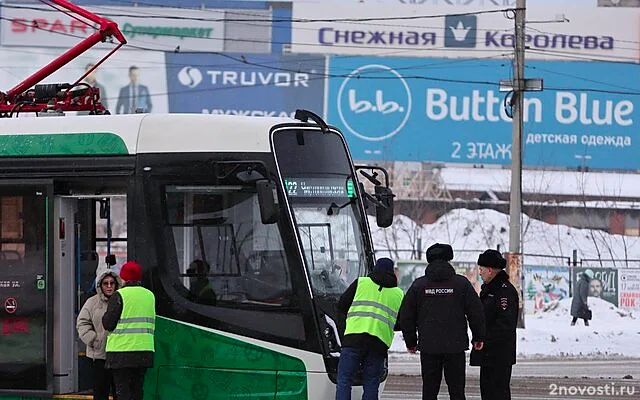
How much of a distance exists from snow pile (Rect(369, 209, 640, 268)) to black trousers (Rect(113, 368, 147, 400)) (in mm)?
42412

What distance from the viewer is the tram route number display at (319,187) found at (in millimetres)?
10672

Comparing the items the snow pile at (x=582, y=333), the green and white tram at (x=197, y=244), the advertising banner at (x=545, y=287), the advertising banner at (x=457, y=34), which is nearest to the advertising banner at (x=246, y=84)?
the advertising banner at (x=457, y=34)

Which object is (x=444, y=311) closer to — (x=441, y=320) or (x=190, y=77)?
(x=441, y=320)

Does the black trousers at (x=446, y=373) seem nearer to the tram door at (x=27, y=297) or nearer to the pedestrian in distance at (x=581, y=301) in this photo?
the tram door at (x=27, y=297)

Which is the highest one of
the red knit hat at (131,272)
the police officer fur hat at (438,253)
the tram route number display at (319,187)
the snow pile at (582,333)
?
the tram route number display at (319,187)

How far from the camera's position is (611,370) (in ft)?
65.7

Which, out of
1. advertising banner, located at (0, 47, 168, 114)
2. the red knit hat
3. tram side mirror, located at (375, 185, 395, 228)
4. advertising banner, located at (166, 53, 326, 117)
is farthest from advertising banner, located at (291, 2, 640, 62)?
the red knit hat

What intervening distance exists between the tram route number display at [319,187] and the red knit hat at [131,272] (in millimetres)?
1492

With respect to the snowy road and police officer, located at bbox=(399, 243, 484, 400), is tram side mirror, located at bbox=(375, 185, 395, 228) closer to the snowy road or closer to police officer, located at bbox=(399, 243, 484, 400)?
police officer, located at bbox=(399, 243, 484, 400)

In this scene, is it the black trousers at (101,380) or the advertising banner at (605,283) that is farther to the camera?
the advertising banner at (605,283)

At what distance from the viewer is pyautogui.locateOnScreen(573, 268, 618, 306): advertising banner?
3391 centimetres

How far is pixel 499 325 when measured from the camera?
11.3 metres

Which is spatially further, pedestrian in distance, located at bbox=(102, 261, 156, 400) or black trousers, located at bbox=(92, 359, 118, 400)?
black trousers, located at bbox=(92, 359, 118, 400)

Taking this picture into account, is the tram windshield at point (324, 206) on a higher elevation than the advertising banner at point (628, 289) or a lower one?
higher
